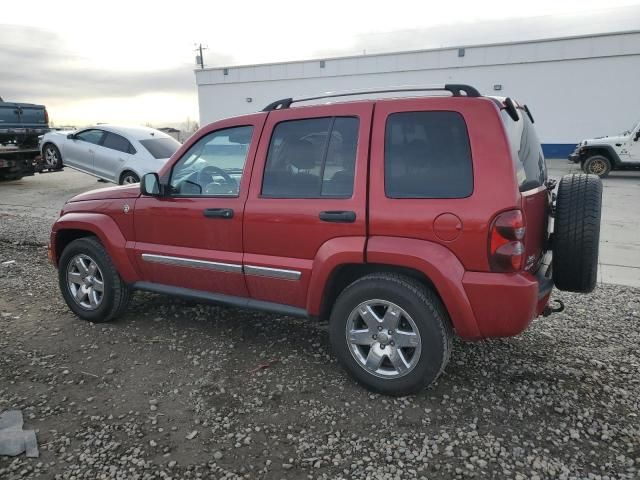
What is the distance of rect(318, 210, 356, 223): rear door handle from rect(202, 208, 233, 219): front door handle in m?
0.74

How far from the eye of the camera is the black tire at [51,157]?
42.2 feet

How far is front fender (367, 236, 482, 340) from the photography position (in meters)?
2.77

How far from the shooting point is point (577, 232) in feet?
9.87

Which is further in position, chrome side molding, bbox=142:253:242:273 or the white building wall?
the white building wall

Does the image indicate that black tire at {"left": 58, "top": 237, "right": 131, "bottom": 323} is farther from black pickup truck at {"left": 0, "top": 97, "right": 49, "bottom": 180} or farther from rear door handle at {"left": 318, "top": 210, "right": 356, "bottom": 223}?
black pickup truck at {"left": 0, "top": 97, "right": 49, "bottom": 180}

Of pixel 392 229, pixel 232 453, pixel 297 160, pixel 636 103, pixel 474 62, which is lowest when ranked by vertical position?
pixel 232 453

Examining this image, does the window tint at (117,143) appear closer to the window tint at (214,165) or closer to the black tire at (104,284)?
the black tire at (104,284)

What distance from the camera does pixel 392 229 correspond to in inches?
115

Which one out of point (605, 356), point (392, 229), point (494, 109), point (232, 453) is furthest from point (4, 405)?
point (605, 356)

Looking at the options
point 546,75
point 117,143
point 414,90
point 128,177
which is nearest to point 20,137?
point 117,143

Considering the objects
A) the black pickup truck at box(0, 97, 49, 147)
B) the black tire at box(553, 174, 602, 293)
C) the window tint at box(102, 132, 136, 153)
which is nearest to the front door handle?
the black tire at box(553, 174, 602, 293)

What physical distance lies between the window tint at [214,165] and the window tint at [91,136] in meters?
9.10

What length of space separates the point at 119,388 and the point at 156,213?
52.9 inches

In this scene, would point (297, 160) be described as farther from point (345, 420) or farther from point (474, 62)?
point (474, 62)
